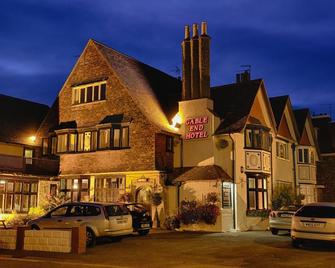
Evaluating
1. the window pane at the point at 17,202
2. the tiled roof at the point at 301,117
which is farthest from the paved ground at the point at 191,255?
the tiled roof at the point at 301,117

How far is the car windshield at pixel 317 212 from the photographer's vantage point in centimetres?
1659

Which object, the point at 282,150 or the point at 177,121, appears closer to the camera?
the point at 177,121

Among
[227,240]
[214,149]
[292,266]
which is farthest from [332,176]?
[292,266]

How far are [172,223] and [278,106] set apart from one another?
13.2m

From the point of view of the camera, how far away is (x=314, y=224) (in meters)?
16.4

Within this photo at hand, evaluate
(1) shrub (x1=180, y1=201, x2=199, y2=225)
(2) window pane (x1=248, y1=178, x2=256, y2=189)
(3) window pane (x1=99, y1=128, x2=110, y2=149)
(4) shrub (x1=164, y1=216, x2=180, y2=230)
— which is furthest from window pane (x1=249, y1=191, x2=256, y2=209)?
(3) window pane (x1=99, y1=128, x2=110, y2=149)

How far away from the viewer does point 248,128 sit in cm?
2852

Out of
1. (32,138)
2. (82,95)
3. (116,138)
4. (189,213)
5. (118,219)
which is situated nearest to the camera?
(118,219)

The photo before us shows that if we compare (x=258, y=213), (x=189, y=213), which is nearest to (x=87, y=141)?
(x=189, y=213)

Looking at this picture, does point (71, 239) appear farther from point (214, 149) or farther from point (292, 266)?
point (214, 149)

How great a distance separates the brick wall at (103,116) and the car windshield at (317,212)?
11707mm

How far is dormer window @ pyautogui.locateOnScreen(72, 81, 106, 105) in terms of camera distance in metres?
30.6

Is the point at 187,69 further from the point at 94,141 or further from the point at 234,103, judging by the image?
the point at 94,141

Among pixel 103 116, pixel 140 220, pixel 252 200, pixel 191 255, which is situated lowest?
pixel 191 255
